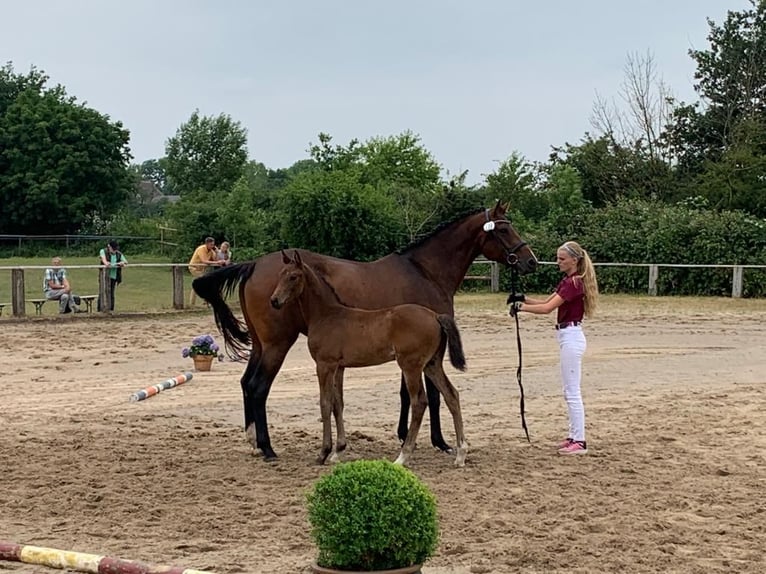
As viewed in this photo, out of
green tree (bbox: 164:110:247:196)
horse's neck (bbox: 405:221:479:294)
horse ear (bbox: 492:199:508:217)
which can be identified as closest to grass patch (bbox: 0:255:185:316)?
horse's neck (bbox: 405:221:479:294)

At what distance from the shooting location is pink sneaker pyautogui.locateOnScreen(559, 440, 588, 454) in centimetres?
809

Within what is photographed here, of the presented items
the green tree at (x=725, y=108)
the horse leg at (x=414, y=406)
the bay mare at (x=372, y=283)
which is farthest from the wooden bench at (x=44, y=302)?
the green tree at (x=725, y=108)

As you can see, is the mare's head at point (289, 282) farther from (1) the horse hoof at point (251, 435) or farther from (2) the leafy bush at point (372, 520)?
(2) the leafy bush at point (372, 520)

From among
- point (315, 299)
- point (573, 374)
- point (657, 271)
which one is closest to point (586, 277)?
point (573, 374)

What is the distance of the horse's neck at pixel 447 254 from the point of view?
8750 mm

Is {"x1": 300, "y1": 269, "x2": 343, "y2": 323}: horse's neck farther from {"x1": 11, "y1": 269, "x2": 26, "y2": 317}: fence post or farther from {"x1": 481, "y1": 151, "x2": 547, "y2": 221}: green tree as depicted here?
{"x1": 481, "y1": 151, "x2": 547, "y2": 221}: green tree

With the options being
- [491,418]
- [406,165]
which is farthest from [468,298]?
[406,165]

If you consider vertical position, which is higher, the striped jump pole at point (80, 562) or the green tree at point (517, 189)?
the green tree at point (517, 189)

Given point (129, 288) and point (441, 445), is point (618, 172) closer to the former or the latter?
point (129, 288)

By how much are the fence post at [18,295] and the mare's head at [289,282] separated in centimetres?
1318

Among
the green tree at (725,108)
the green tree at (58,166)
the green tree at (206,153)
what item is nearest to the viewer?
the green tree at (725,108)

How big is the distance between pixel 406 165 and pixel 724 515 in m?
48.7

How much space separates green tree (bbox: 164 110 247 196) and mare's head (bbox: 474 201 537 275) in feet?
220

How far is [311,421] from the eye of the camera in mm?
9906
